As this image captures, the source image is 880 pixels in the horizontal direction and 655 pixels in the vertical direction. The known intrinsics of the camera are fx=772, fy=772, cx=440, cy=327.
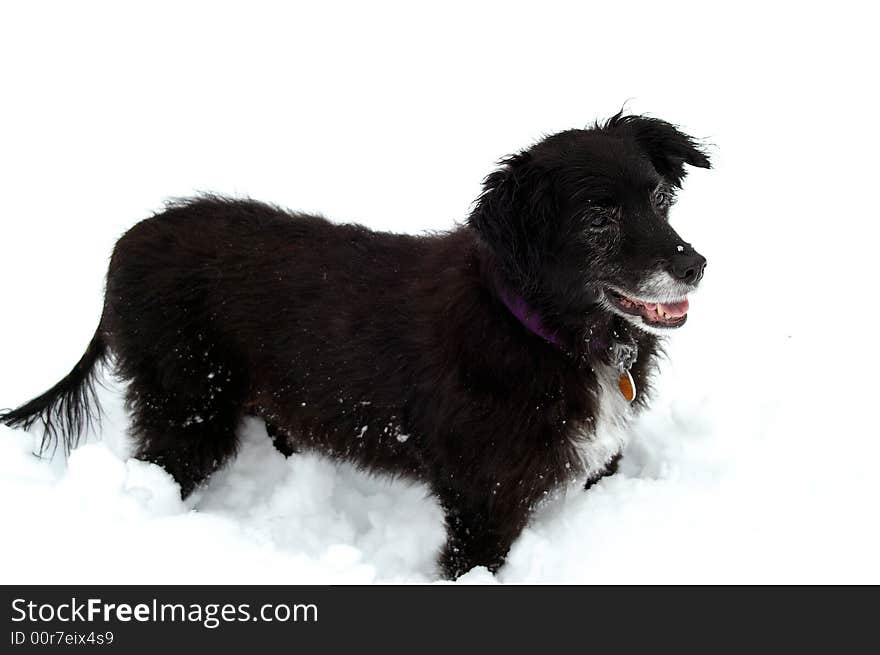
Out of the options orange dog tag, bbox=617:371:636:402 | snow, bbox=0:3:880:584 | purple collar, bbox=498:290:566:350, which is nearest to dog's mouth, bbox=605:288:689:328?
purple collar, bbox=498:290:566:350

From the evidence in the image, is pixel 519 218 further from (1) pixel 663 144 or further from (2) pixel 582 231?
(1) pixel 663 144

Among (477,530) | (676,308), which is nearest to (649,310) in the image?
(676,308)

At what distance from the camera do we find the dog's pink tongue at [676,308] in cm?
302

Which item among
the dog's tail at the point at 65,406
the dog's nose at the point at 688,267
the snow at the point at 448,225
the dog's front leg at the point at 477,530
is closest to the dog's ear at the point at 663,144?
the snow at the point at 448,225

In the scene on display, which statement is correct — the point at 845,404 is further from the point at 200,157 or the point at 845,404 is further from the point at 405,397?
the point at 200,157

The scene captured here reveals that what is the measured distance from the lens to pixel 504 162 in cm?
311

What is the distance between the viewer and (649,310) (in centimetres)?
302

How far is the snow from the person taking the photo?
3.47 metres

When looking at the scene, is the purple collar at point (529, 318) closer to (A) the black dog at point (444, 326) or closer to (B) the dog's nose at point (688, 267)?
(A) the black dog at point (444, 326)

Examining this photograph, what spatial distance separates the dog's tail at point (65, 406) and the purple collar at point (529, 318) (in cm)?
227

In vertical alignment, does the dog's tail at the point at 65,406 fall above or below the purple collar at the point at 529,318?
below

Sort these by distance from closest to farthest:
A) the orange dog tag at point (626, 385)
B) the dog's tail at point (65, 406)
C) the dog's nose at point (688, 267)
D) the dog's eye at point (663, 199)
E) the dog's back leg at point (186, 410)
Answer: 1. the dog's nose at point (688, 267)
2. the dog's eye at point (663, 199)
3. the orange dog tag at point (626, 385)
4. the dog's back leg at point (186, 410)
5. the dog's tail at point (65, 406)
